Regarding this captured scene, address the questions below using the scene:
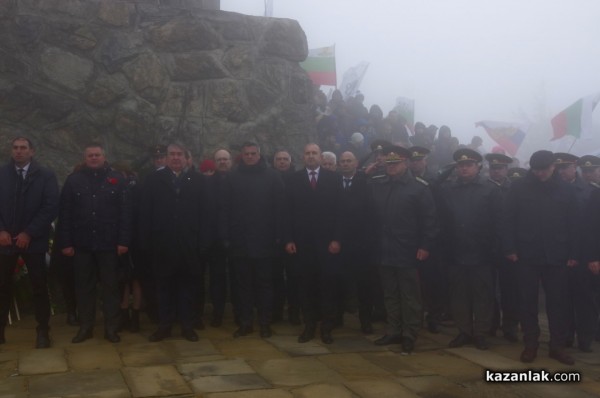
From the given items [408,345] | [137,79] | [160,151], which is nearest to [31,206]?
[160,151]

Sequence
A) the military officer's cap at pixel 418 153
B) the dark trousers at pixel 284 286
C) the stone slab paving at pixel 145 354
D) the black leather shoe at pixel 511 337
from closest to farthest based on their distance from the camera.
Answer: the stone slab paving at pixel 145 354
the black leather shoe at pixel 511 337
the dark trousers at pixel 284 286
the military officer's cap at pixel 418 153

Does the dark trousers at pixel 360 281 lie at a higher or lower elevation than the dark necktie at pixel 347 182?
lower

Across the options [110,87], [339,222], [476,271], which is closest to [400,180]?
[339,222]

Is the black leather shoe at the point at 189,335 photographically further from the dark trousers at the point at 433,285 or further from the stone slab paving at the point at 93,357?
the dark trousers at the point at 433,285

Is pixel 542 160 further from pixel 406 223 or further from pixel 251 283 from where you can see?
pixel 251 283

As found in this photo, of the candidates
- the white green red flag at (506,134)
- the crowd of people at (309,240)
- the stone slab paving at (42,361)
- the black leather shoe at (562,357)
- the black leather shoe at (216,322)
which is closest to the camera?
the stone slab paving at (42,361)

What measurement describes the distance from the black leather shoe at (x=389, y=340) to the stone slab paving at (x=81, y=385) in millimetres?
2610

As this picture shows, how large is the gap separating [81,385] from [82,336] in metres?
1.55

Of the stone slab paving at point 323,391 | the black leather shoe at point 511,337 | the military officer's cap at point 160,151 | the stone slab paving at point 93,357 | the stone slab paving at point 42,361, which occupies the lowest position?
the black leather shoe at point 511,337

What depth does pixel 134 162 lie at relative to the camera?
8852 millimetres

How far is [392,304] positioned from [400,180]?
129 centimetres

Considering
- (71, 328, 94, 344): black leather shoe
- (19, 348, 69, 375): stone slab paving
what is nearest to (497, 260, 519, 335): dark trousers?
(71, 328, 94, 344): black leather shoe

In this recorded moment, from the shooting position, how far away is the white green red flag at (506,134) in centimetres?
1579

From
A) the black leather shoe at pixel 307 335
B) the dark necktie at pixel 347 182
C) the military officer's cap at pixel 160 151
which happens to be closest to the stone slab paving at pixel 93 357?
the black leather shoe at pixel 307 335
